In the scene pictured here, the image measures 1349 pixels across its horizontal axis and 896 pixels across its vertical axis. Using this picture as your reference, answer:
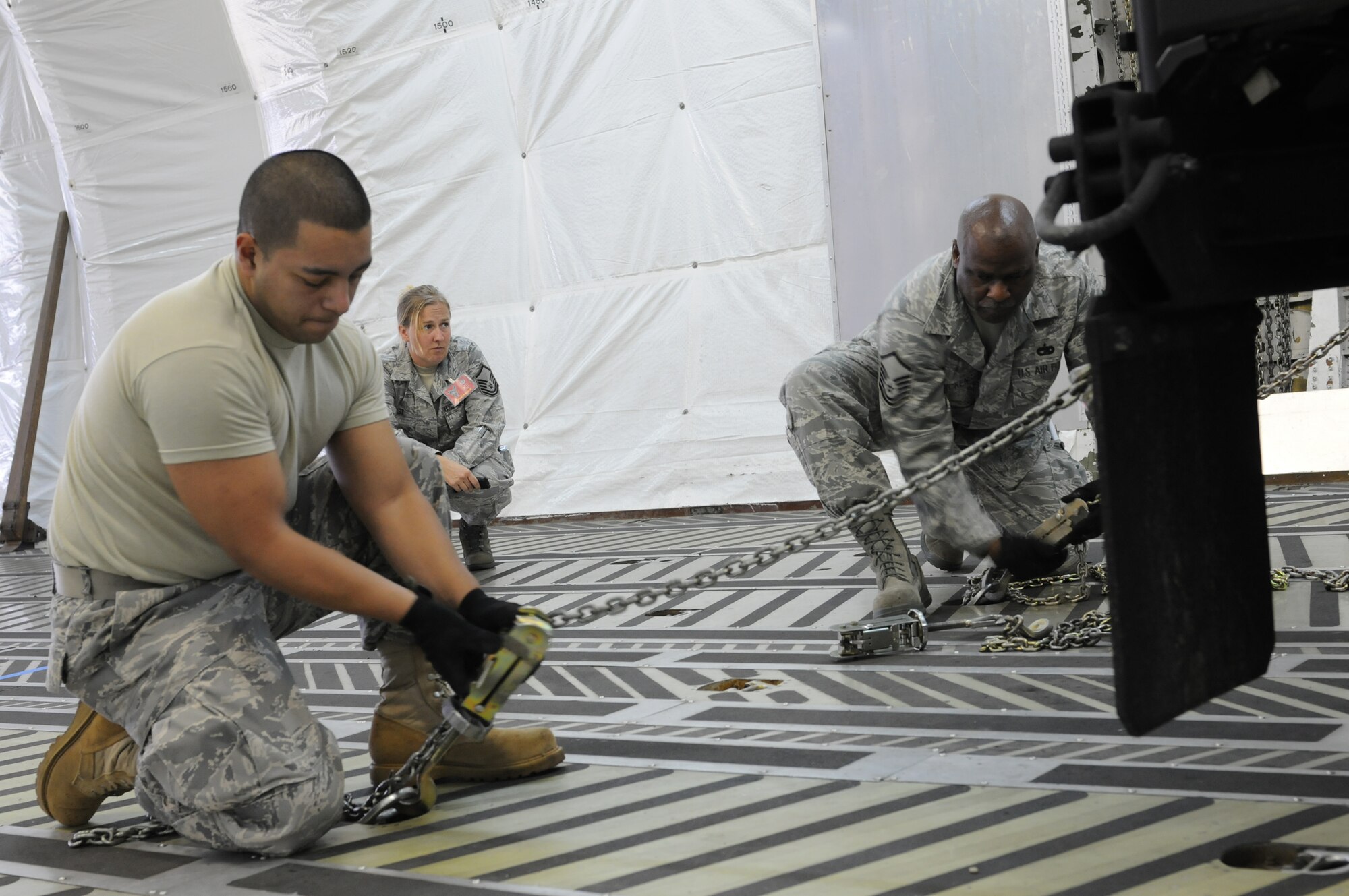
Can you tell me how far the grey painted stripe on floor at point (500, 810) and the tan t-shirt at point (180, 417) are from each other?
512 millimetres

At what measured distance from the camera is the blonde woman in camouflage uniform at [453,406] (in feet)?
15.8

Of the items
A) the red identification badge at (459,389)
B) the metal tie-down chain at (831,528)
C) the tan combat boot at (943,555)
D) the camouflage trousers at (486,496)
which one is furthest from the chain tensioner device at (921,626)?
the red identification badge at (459,389)

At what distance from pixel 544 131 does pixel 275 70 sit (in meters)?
2.17

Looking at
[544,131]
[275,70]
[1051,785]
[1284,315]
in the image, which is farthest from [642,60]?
[1051,785]

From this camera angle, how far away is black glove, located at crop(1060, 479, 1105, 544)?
316 centimetres

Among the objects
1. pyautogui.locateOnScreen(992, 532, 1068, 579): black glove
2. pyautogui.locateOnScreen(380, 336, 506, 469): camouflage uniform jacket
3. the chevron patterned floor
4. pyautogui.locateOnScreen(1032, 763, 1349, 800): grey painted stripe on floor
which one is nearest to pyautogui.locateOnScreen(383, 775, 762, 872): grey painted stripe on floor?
the chevron patterned floor

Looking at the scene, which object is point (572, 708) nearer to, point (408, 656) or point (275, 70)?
point (408, 656)

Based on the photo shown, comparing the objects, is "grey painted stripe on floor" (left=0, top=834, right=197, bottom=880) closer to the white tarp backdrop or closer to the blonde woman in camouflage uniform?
the blonde woman in camouflage uniform

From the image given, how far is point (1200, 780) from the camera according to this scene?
1.88 m

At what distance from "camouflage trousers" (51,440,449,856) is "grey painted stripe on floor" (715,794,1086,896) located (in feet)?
2.37

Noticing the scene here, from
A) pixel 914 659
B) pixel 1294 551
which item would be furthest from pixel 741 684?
pixel 1294 551

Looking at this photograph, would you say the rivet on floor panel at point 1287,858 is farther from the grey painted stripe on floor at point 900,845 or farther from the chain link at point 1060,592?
the chain link at point 1060,592

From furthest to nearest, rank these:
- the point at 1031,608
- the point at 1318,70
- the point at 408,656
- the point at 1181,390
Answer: the point at 1031,608, the point at 408,656, the point at 1181,390, the point at 1318,70

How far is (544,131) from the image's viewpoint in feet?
23.8
